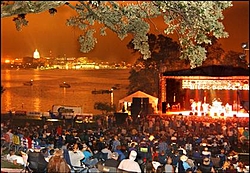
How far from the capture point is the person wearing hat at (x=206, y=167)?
767 centimetres

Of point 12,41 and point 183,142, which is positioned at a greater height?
point 12,41

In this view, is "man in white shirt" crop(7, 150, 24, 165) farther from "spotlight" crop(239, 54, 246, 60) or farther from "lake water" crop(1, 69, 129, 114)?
"spotlight" crop(239, 54, 246, 60)

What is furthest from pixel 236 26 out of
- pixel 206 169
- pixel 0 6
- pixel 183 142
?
pixel 0 6

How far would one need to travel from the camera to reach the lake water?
9.52m

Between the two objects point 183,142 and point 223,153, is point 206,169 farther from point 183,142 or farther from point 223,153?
point 183,142

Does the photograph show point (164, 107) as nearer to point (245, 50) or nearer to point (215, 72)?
point (215, 72)

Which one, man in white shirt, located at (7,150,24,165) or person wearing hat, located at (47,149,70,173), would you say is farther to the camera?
man in white shirt, located at (7,150,24,165)

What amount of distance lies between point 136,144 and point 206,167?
1.47m

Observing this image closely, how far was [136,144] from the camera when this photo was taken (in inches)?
348

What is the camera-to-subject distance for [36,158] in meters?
7.88

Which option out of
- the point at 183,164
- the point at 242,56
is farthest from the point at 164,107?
the point at 183,164

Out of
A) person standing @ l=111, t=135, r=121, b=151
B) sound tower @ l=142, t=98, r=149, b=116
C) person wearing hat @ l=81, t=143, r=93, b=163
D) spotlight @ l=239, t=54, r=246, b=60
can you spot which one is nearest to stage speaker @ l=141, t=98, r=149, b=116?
sound tower @ l=142, t=98, r=149, b=116

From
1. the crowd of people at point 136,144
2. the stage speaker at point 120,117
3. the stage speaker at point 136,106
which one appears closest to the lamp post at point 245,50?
the crowd of people at point 136,144

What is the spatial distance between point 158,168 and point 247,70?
332cm
